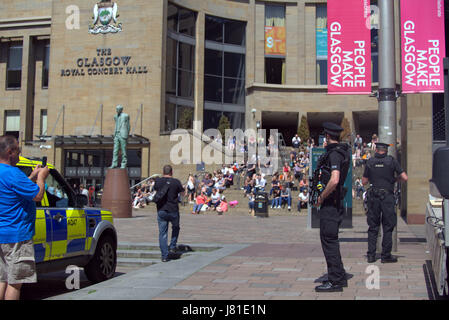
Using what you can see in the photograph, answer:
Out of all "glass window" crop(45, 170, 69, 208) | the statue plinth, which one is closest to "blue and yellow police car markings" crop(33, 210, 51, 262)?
"glass window" crop(45, 170, 69, 208)


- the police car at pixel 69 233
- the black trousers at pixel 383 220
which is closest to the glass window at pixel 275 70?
the black trousers at pixel 383 220

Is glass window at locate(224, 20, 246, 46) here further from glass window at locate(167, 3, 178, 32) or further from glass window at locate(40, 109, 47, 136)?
glass window at locate(40, 109, 47, 136)

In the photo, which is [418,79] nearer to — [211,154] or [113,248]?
[113,248]

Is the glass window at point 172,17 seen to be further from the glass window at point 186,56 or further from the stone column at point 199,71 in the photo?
the stone column at point 199,71

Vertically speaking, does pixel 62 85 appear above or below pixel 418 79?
above

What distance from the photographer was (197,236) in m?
13.2

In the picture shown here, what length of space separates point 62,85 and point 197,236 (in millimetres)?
27554

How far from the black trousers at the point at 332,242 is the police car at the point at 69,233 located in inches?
130

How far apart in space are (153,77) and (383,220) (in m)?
29.4

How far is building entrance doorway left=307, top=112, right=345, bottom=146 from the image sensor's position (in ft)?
143

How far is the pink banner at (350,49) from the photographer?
1014cm

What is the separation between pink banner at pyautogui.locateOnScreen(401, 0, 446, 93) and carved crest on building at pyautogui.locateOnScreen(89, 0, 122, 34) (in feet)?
96.8

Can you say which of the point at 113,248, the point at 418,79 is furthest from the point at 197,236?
the point at 418,79
